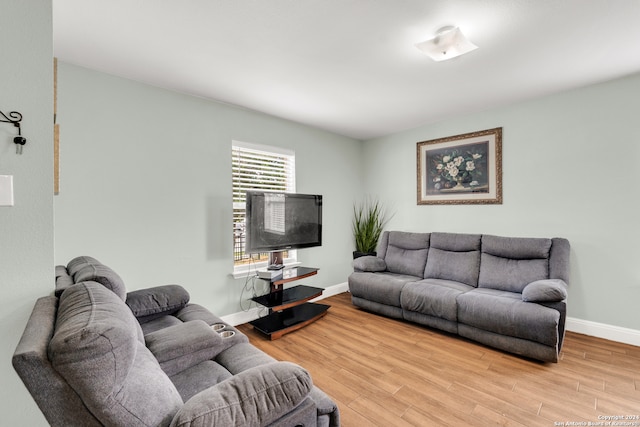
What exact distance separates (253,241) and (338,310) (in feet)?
4.92

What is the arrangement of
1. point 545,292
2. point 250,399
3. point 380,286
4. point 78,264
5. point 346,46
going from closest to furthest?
point 250,399, point 78,264, point 346,46, point 545,292, point 380,286

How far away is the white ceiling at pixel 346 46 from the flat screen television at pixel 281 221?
1102 millimetres

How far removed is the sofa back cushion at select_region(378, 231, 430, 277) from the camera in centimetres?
368

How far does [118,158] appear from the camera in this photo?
7.98 ft

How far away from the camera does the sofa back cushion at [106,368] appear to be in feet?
2.29

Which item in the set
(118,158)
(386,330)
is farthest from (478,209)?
(118,158)

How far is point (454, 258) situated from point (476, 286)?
392mm

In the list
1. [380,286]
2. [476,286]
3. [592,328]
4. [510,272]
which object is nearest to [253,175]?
[380,286]

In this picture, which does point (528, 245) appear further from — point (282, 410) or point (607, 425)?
point (282, 410)

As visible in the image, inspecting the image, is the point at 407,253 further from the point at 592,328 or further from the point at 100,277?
the point at 100,277

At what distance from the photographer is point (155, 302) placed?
6.83 ft

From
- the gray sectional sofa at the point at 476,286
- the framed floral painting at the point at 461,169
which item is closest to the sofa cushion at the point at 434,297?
the gray sectional sofa at the point at 476,286

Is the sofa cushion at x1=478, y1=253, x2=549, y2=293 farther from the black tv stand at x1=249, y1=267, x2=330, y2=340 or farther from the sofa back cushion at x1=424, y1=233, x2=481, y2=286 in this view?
the black tv stand at x1=249, y1=267, x2=330, y2=340

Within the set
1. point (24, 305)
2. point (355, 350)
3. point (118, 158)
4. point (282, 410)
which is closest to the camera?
point (282, 410)
